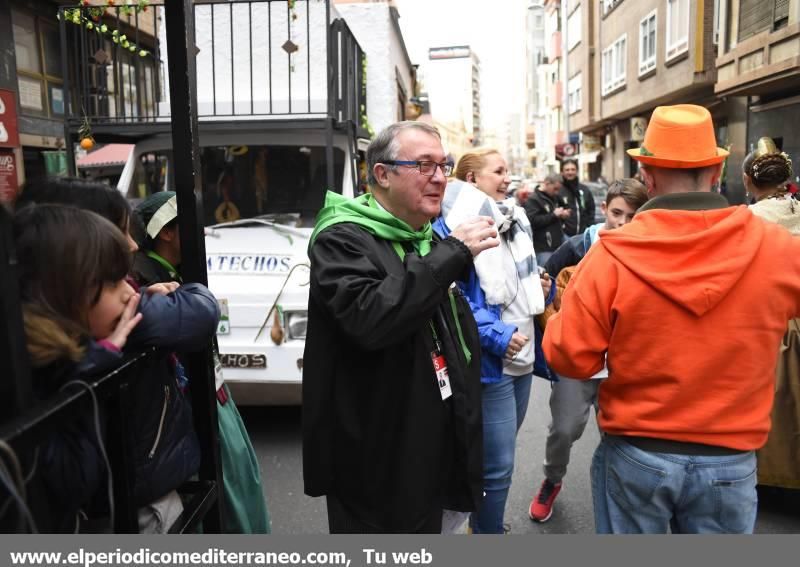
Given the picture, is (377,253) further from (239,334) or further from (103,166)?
(103,166)

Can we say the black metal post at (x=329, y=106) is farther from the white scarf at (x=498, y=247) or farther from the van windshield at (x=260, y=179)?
the white scarf at (x=498, y=247)

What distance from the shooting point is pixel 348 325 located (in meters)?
1.84

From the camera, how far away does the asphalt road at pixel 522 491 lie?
3566mm

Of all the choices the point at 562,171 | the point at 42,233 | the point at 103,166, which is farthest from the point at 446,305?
the point at 103,166

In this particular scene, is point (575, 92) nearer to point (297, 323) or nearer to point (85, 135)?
point (85, 135)

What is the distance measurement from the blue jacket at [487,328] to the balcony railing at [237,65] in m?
3.06

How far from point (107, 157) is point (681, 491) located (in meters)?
16.8

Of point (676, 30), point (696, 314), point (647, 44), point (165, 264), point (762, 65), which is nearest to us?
point (696, 314)

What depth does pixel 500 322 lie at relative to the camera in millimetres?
2707

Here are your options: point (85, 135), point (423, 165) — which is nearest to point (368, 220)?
point (423, 165)

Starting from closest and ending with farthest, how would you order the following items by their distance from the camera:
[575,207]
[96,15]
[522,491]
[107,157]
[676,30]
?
[522,491] < [96,15] < [575,207] < [676,30] < [107,157]

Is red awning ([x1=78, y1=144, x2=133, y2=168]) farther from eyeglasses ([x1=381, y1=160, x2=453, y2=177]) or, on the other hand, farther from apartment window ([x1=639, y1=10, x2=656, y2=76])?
eyeglasses ([x1=381, y1=160, x2=453, y2=177])

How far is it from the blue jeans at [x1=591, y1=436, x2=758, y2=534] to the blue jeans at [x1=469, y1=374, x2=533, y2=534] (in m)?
0.73

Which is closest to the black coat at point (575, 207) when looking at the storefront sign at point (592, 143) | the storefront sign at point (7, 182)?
the storefront sign at point (7, 182)
